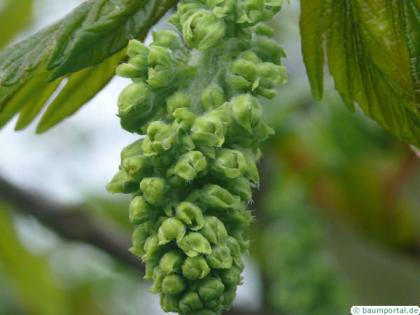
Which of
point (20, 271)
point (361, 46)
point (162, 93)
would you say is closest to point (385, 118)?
point (361, 46)

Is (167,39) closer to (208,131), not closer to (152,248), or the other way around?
(208,131)

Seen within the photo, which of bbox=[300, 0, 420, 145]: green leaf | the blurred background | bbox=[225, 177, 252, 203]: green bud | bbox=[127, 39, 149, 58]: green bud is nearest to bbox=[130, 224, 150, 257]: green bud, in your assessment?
bbox=[225, 177, 252, 203]: green bud

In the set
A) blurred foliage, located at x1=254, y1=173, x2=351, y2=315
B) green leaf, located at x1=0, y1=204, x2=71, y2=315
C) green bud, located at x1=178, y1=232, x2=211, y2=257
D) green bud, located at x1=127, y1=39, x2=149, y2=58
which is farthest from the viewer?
green leaf, located at x1=0, y1=204, x2=71, y2=315

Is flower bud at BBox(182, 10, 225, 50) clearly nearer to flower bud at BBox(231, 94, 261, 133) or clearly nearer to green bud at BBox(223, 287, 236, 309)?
Answer: flower bud at BBox(231, 94, 261, 133)

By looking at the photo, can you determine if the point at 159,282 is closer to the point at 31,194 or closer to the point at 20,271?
the point at 31,194

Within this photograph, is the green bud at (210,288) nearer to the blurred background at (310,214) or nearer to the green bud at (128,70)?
the green bud at (128,70)

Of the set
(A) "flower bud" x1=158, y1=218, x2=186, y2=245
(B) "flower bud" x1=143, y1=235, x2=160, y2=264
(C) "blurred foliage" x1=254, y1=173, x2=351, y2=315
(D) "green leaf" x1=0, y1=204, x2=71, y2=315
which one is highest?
(A) "flower bud" x1=158, y1=218, x2=186, y2=245

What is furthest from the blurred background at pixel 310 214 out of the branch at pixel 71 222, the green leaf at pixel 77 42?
the green leaf at pixel 77 42

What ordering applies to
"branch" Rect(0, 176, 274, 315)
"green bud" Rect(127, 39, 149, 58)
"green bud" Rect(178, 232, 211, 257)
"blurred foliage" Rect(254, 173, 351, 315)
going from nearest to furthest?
"green bud" Rect(178, 232, 211, 257) < "green bud" Rect(127, 39, 149, 58) < "branch" Rect(0, 176, 274, 315) < "blurred foliage" Rect(254, 173, 351, 315)
